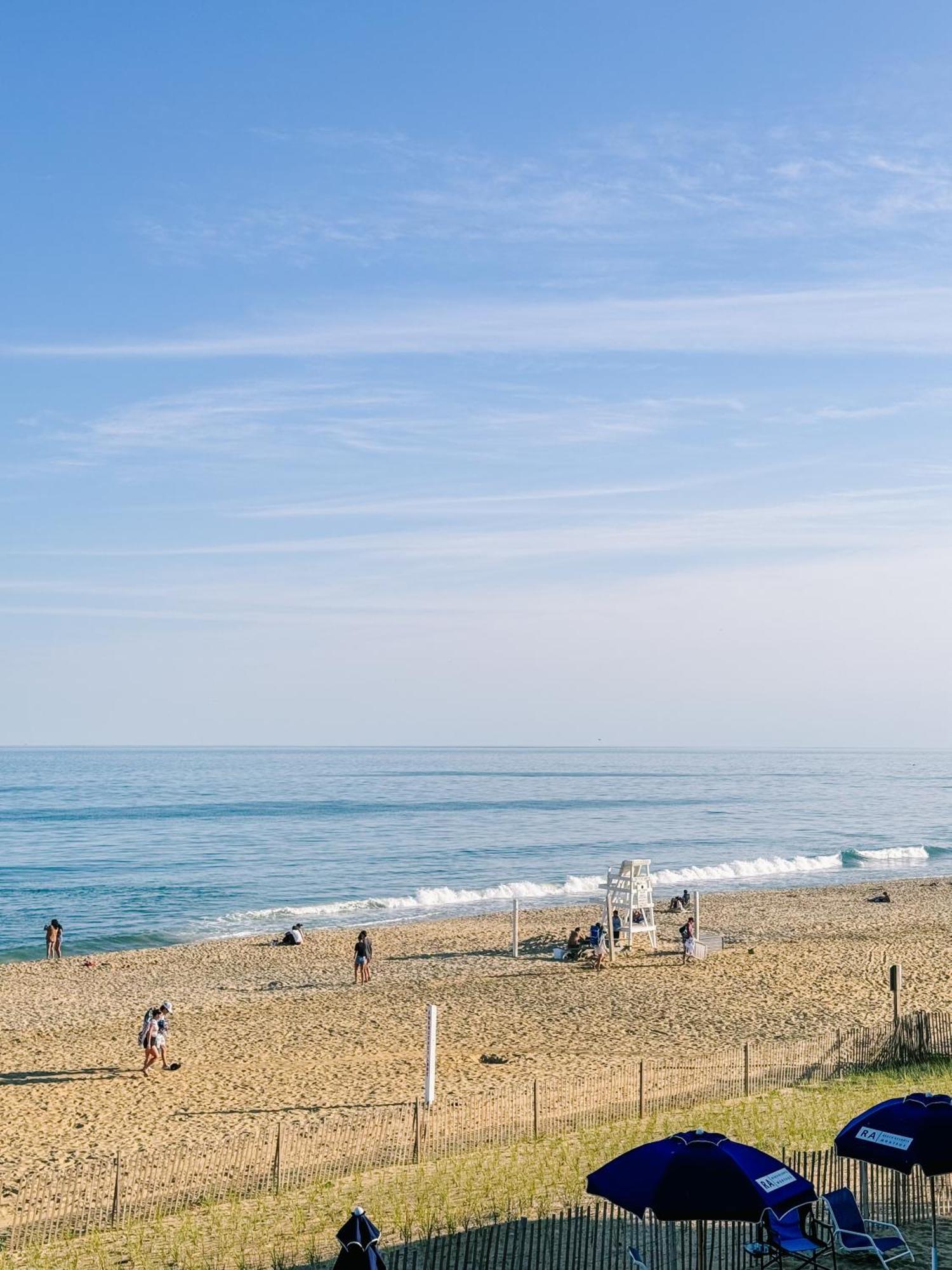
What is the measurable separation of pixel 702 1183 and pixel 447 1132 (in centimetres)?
701

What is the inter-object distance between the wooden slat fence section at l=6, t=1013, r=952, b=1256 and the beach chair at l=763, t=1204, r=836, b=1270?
3.50 ft

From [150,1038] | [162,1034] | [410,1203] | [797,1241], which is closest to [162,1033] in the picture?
[162,1034]

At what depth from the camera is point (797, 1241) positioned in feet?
35.2

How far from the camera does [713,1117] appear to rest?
16.4 metres

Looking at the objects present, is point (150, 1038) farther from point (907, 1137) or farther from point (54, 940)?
point (54, 940)

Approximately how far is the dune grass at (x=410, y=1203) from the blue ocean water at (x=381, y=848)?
96.7ft

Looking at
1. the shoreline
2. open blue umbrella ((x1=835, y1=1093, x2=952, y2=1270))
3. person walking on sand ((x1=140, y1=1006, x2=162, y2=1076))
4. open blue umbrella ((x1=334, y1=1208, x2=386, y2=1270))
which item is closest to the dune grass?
open blue umbrella ((x1=334, y1=1208, x2=386, y2=1270))


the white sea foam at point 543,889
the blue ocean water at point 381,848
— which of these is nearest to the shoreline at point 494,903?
the white sea foam at point 543,889

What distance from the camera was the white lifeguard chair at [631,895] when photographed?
32406mm

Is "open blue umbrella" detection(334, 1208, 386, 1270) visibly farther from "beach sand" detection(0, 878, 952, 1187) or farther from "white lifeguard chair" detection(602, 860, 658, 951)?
"white lifeguard chair" detection(602, 860, 658, 951)

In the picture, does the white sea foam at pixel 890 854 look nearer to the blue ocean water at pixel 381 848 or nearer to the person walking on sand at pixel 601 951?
the blue ocean water at pixel 381 848

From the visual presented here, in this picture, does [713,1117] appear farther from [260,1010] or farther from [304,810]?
[304,810]

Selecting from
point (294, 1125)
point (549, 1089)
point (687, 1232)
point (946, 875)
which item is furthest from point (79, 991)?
point (946, 875)

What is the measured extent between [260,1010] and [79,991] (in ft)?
23.6
